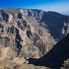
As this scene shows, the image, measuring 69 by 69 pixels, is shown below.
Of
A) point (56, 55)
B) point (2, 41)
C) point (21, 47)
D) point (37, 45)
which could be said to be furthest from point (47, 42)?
point (56, 55)

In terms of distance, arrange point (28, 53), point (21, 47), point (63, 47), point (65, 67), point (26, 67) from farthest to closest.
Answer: point (21, 47), point (28, 53), point (63, 47), point (26, 67), point (65, 67)

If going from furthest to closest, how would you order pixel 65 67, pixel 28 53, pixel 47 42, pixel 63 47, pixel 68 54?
pixel 47 42 → pixel 28 53 → pixel 63 47 → pixel 68 54 → pixel 65 67

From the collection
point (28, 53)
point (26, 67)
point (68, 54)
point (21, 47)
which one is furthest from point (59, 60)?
point (21, 47)

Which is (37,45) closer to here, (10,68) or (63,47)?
(63,47)

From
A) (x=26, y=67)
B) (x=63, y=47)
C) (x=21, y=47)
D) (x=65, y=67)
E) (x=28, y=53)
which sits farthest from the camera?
(x=21, y=47)

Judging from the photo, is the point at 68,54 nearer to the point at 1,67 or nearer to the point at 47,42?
the point at 1,67

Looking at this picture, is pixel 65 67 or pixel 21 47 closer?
pixel 65 67

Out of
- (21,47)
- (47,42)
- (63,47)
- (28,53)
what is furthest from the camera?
(47,42)

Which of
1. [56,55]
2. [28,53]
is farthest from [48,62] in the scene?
[28,53]

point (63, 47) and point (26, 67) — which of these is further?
point (63, 47)
